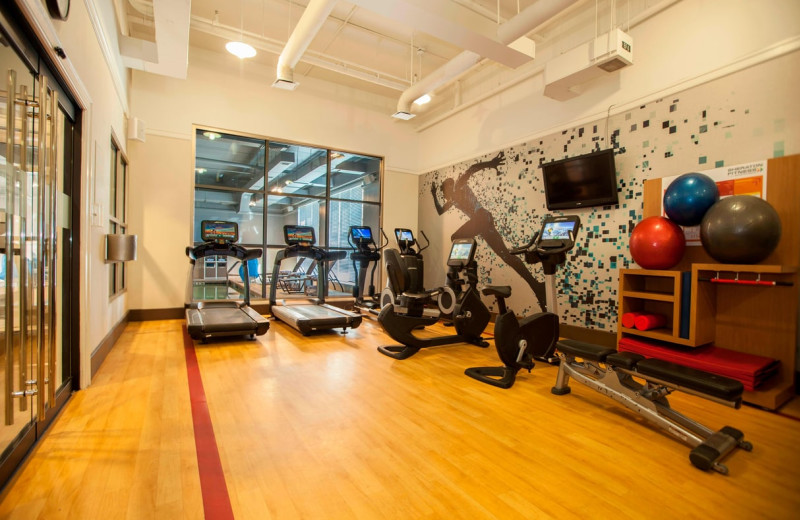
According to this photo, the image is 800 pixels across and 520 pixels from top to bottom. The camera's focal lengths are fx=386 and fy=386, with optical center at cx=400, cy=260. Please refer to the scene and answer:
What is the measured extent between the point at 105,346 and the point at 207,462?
2.71 meters

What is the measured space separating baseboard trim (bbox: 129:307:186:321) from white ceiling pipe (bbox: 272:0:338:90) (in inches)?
155

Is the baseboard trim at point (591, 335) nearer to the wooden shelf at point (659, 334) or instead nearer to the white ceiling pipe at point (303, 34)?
the wooden shelf at point (659, 334)

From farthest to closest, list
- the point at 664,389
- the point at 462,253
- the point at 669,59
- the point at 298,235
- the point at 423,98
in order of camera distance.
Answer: the point at 423,98
the point at 298,235
the point at 462,253
the point at 669,59
the point at 664,389

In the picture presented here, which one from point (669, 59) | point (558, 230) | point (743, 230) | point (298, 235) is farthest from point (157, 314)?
point (669, 59)

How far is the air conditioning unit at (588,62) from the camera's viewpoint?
13.2 feet

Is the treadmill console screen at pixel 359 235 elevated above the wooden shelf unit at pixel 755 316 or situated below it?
above

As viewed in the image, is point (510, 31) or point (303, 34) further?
point (303, 34)

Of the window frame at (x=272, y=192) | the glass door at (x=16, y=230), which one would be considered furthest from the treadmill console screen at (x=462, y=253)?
the glass door at (x=16, y=230)

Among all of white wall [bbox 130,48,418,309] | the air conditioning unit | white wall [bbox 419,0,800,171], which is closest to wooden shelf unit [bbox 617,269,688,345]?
white wall [bbox 419,0,800,171]

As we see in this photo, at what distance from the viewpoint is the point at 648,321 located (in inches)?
146

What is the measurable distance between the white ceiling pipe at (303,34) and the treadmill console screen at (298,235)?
219 centimetres

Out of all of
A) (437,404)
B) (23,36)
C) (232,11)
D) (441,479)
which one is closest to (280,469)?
(441,479)

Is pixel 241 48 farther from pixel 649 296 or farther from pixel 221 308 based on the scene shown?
pixel 649 296

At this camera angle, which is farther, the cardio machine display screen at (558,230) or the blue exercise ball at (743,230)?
the cardio machine display screen at (558,230)
